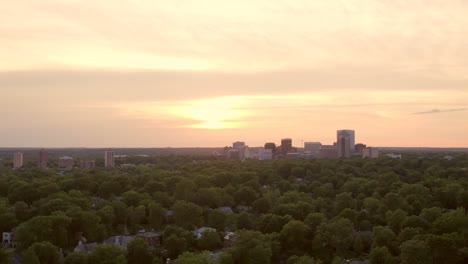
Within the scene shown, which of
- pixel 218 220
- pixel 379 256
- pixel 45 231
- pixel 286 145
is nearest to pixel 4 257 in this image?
pixel 45 231

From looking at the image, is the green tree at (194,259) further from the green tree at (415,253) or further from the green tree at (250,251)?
the green tree at (415,253)

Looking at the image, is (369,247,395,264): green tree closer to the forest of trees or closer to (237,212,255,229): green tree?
the forest of trees

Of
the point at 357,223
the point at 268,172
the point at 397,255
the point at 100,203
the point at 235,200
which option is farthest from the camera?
the point at 268,172

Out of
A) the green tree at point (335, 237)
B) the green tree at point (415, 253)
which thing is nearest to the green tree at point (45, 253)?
the green tree at point (335, 237)

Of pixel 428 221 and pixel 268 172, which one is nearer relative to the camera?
pixel 428 221

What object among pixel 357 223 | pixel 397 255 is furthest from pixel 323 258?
pixel 357 223

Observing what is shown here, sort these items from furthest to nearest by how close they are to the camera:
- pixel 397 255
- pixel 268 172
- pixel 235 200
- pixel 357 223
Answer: pixel 268 172, pixel 235 200, pixel 357 223, pixel 397 255

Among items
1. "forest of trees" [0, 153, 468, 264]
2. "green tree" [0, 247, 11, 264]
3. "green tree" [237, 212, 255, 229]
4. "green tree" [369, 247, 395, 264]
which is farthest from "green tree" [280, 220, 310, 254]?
"green tree" [0, 247, 11, 264]

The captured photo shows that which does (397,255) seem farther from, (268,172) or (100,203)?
(268,172)
